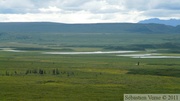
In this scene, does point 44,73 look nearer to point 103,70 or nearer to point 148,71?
point 103,70

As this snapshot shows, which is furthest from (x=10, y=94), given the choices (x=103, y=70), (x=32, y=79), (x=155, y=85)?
(x=103, y=70)

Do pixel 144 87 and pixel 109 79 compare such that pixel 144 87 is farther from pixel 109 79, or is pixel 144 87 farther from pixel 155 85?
pixel 109 79

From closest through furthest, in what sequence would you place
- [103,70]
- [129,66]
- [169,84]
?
1. [169,84]
2. [103,70]
3. [129,66]

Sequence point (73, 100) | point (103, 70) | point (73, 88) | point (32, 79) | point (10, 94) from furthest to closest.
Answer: point (103, 70), point (32, 79), point (73, 88), point (10, 94), point (73, 100)

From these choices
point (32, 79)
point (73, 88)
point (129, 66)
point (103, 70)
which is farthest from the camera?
point (129, 66)

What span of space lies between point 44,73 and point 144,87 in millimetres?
26802

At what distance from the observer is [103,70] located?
3762 inches

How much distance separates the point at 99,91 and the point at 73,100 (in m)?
8.00

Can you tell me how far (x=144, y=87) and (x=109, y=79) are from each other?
1262 centimetres

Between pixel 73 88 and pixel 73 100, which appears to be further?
pixel 73 88

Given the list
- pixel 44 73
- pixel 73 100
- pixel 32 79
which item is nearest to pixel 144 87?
pixel 73 100

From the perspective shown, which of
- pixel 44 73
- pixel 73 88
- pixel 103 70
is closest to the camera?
pixel 73 88

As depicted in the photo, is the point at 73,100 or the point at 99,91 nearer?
the point at 73,100

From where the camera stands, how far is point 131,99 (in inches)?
1690
